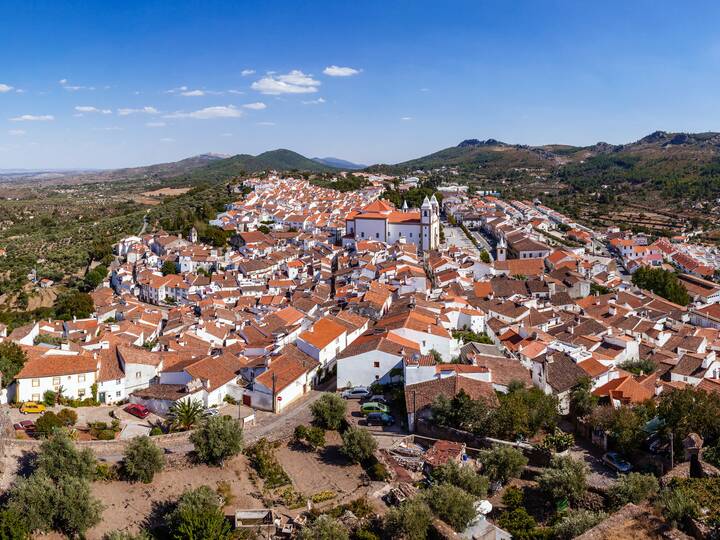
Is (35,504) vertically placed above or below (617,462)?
above

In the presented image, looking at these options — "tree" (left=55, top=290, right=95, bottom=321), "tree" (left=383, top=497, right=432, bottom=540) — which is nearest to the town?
"tree" (left=383, top=497, right=432, bottom=540)

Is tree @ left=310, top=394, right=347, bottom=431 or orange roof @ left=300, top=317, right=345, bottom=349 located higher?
orange roof @ left=300, top=317, right=345, bottom=349

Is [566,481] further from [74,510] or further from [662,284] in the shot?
[662,284]

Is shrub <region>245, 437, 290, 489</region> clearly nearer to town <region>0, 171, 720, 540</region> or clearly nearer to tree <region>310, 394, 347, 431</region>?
town <region>0, 171, 720, 540</region>

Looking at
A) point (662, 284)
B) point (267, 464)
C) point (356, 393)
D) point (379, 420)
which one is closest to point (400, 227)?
point (662, 284)

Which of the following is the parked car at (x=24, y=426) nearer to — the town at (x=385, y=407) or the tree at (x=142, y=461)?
the town at (x=385, y=407)

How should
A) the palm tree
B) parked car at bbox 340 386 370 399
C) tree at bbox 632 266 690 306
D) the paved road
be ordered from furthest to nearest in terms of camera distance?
the paved road, tree at bbox 632 266 690 306, parked car at bbox 340 386 370 399, the palm tree

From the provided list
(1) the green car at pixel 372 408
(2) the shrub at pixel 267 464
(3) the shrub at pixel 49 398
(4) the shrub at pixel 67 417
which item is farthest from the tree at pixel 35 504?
(1) the green car at pixel 372 408
